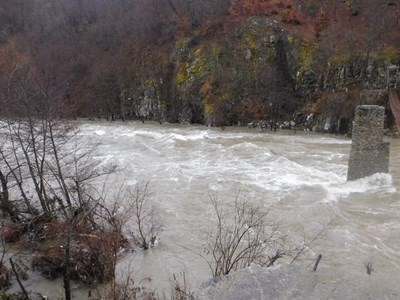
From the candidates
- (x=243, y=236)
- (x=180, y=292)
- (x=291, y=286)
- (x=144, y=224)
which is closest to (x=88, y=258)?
(x=180, y=292)

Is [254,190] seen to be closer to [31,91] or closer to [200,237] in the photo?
[200,237]

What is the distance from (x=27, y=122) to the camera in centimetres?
1366

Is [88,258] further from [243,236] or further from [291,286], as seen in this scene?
[291,286]

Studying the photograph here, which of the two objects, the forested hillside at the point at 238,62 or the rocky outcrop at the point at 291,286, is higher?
the forested hillside at the point at 238,62

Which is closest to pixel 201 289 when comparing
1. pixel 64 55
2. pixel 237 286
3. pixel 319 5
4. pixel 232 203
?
pixel 237 286

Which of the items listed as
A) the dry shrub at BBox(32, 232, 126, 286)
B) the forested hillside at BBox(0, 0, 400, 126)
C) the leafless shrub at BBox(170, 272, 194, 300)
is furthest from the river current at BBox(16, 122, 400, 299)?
the forested hillside at BBox(0, 0, 400, 126)

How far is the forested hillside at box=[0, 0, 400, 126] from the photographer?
37.5 metres

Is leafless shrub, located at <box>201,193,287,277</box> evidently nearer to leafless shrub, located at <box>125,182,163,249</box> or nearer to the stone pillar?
leafless shrub, located at <box>125,182,163,249</box>

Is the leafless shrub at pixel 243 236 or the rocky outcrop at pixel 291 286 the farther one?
the leafless shrub at pixel 243 236

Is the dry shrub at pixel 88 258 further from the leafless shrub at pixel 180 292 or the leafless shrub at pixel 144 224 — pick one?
the leafless shrub at pixel 180 292

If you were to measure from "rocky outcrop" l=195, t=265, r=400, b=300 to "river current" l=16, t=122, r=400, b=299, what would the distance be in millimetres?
5844

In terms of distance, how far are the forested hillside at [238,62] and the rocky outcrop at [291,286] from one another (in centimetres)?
2289

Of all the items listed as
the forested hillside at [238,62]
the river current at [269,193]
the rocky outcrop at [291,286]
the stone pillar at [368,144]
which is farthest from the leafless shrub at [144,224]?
the forested hillside at [238,62]

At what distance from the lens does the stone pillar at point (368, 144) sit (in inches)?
721
